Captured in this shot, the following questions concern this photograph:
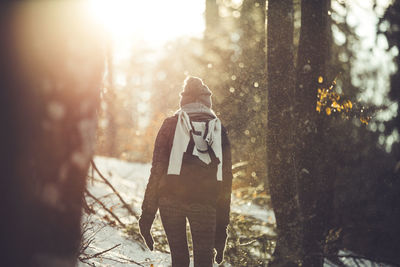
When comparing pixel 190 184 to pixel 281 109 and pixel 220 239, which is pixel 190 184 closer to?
pixel 220 239

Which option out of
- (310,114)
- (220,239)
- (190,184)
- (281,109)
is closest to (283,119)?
(281,109)

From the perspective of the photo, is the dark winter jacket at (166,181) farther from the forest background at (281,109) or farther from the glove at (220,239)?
the forest background at (281,109)

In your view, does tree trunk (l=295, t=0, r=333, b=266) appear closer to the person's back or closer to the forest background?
the forest background

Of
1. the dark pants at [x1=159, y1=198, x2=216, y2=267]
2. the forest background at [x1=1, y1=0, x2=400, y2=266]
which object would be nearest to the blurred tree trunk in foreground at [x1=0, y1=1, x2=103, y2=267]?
the forest background at [x1=1, y1=0, x2=400, y2=266]

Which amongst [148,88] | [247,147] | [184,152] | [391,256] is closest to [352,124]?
[391,256]

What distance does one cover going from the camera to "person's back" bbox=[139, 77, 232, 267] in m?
2.90

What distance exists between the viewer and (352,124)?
10.8 m

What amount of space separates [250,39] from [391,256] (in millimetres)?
7330

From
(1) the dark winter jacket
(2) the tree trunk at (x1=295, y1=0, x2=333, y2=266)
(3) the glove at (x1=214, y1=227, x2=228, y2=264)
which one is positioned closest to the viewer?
(1) the dark winter jacket

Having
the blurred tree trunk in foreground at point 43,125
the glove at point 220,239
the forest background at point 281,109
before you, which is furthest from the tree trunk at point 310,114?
the blurred tree trunk in foreground at point 43,125

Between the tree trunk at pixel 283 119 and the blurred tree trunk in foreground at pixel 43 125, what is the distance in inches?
135

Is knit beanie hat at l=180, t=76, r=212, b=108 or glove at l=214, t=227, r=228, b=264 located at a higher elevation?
knit beanie hat at l=180, t=76, r=212, b=108

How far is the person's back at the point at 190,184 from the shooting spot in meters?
2.90

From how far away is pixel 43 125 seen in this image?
4.22 ft
